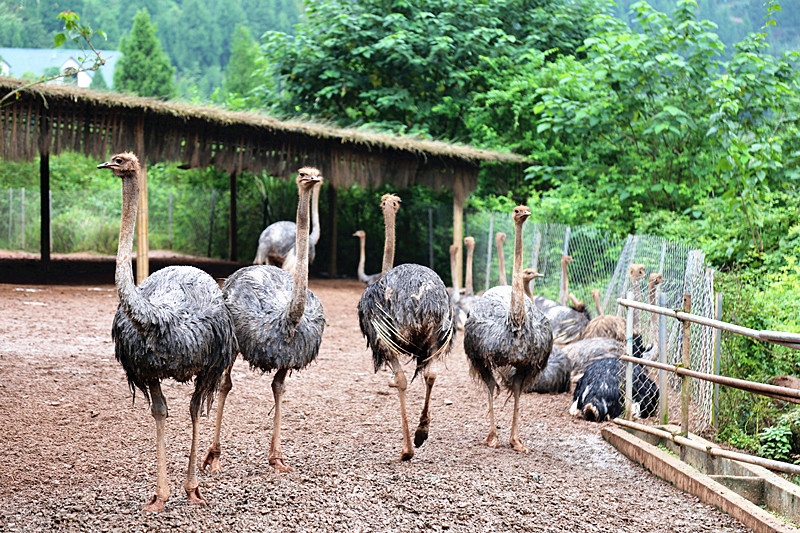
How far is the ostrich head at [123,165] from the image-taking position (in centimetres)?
398

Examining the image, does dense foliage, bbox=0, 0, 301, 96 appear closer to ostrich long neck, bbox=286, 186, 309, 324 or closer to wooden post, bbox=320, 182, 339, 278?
wooden post, bbox=320, 182, 339, 278

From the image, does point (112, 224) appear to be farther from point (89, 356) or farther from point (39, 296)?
point (89, 356)

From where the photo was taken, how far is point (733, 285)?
7.34 metres

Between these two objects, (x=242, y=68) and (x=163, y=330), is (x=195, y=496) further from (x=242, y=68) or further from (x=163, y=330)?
(x=242, y=68)

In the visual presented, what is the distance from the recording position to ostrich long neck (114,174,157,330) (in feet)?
12.6

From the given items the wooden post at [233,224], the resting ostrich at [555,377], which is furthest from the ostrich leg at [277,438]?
the wooden post at [233,224]

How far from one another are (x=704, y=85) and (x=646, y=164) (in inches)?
72.3

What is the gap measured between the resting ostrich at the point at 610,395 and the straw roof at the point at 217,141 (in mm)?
7582

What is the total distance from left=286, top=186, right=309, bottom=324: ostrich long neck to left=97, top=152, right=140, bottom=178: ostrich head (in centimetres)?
102

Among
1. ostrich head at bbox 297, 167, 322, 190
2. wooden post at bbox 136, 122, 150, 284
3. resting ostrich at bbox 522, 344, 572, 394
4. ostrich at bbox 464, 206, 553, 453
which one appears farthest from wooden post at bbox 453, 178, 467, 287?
ostrich head at bbox 297, 167, 322, 190

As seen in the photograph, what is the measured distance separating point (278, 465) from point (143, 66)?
3415 cm

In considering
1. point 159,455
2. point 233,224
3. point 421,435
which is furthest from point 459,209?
point 159,455

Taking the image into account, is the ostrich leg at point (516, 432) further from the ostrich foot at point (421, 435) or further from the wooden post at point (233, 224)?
the wooden post at point (233, 224)

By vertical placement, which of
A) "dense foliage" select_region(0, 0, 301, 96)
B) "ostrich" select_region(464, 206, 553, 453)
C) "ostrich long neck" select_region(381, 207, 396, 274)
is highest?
"dense foliage" select_region(0, 0, 301, 96)
